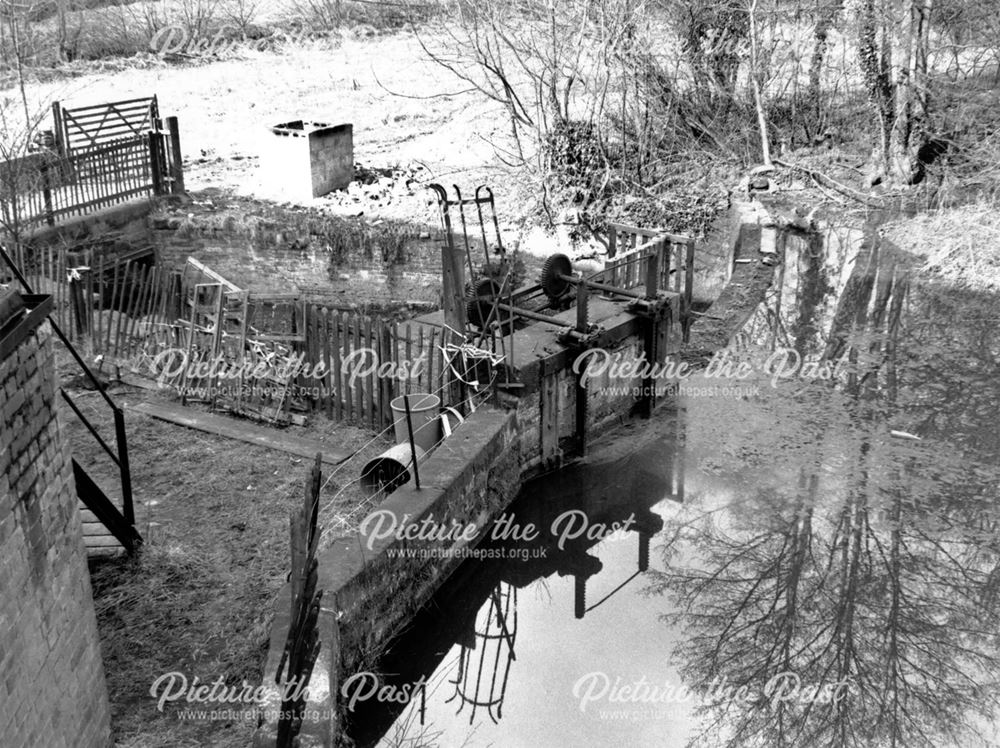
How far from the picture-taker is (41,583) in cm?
538

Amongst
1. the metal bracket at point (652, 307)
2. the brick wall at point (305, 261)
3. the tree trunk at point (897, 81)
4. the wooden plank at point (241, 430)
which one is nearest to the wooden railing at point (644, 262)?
the metal bracket at point (652, 307)

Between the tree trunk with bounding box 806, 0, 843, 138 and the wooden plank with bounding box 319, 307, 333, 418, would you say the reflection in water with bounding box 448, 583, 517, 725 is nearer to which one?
the wooden plank with bounding box 319, 307, 333, 418

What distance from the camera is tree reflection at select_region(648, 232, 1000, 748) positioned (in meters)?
7.51

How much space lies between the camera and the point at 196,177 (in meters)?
21.1

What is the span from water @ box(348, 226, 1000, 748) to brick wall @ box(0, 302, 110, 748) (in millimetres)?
2190

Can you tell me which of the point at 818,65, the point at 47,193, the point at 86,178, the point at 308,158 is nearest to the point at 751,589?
the point at 47,193

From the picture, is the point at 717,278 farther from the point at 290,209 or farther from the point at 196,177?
the point at 196,177

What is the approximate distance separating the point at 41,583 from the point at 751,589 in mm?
5784

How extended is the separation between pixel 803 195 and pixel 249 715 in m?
16.4

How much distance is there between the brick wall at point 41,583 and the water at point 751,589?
2190 millimetres

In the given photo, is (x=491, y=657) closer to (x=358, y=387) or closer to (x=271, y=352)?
(x=358, y=387)

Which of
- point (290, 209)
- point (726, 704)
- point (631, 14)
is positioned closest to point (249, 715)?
point (726, 704)

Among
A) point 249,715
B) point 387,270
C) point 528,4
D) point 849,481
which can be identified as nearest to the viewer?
point 249,715

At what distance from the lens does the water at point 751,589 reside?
24.6 ft
